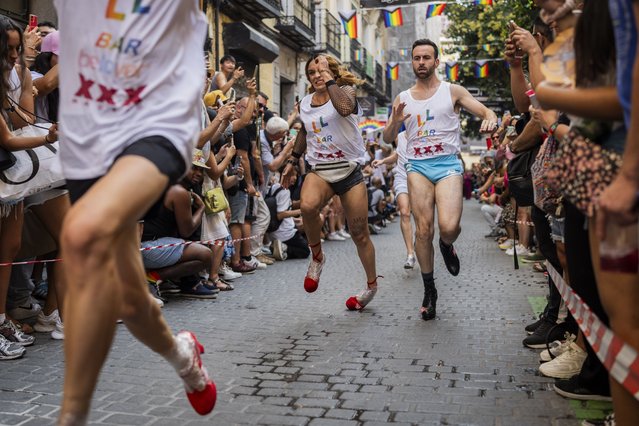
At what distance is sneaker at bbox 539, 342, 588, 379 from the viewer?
442 centimetres

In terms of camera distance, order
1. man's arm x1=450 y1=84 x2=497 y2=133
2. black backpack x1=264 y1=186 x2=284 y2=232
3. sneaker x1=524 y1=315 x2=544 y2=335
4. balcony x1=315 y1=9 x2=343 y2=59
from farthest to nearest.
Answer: balcony x1=315 y1=9 x2=343 y2=59 < black backpack x1=264 y1=186 x2=284 y2=232 < man's arm x1=450 y1=84 x2=497 y2=133 < sneaker x1=524 y1=315 x2=544 y2=335

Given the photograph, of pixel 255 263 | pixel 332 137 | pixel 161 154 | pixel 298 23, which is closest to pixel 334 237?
pixel 255 263

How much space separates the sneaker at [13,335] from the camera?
545 cm

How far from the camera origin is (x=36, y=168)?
5469 mm

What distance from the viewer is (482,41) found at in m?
29.1

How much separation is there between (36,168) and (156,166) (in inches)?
123

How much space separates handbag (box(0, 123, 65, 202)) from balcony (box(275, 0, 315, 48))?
745 inches

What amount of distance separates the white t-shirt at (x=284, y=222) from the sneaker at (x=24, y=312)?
18.2 feet

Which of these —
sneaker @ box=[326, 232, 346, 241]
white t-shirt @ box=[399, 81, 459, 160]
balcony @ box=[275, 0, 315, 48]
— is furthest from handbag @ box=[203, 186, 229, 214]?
balcony @ box=[275, 0, 315, 48]

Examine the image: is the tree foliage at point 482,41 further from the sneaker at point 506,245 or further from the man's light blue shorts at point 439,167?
the man's light blue shorts at point 439,167

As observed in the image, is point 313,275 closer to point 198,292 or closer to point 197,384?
point 198,292

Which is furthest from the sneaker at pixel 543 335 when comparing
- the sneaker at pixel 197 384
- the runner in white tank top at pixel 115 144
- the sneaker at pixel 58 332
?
the sneaker at pixel 58 332

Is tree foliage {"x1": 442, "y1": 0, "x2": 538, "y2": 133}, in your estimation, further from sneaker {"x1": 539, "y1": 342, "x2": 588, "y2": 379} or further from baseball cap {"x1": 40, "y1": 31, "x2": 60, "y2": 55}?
sneaker {"x1": 539, "y1": 342, "x2": 588, "y2": 379}

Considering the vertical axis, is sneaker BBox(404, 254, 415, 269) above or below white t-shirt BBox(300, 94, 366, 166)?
below
